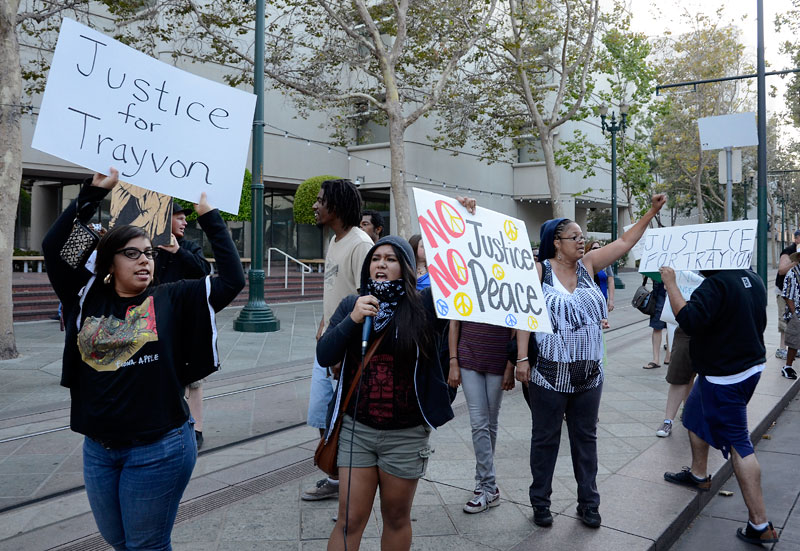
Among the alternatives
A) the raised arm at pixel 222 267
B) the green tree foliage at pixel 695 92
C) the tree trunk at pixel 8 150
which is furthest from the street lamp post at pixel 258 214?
the green tree foliage at pixel 695 92

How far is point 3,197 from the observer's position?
882 cm

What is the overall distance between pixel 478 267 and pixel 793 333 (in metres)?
7.26

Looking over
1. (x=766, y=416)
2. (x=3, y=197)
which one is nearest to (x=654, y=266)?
(x=766, y=416)

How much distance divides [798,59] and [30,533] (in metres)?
26.0

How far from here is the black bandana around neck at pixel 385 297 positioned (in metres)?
2.71

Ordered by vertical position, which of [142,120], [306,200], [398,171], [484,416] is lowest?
[484,416]

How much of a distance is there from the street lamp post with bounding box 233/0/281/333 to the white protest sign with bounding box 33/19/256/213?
29.3 feet

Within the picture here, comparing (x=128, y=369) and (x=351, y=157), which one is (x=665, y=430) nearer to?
(x=128, y=369)

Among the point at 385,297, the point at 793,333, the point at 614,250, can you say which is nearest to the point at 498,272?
the point at 385,297

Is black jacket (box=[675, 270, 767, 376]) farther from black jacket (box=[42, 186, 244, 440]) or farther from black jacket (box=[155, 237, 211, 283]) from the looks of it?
black jacket (box=[155, 237, 211, 283])

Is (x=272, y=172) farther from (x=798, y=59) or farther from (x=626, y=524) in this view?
(x=626, y=524)

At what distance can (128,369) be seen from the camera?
227cm

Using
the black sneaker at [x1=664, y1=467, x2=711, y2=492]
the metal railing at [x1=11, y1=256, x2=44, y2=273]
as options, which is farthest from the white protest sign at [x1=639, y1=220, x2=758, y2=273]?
the metal railing at [x1=11, y1=256, x2=44, y2=273]

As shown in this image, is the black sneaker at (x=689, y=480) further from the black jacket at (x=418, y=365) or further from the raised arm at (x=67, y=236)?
the raised arm at (x=67, y=236)
